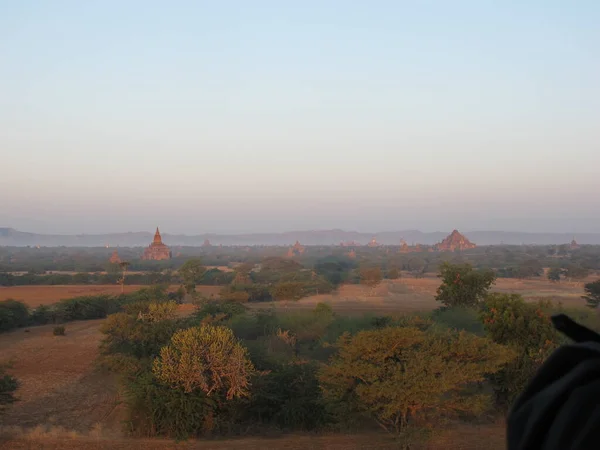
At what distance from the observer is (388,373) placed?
1302cm

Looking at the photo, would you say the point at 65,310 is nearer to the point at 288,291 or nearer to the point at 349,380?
the point at 288,291

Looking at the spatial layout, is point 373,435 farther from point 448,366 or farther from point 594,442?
point 594,442

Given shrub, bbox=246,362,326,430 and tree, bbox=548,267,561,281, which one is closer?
shrub, bbox=246,362,326,430

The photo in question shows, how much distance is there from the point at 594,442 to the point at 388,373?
40.8 feet

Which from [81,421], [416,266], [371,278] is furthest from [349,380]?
[416,266]

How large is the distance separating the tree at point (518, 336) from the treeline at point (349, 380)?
0.03m

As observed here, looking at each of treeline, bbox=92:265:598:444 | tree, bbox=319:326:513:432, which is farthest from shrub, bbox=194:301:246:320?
tree, bbox=319:326:513:432

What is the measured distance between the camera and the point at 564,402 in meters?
1.20

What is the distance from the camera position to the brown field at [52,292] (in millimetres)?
54250

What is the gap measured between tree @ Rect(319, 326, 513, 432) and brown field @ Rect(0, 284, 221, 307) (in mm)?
44236

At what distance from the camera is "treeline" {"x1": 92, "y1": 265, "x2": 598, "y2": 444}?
12.8m

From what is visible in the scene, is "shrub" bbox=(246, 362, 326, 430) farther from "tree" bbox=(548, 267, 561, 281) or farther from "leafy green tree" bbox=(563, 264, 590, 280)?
"leafy green tree" bbox=(563, 264, 590, 280)

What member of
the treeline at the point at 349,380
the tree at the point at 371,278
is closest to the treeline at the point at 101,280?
the tree at the point at 371,278

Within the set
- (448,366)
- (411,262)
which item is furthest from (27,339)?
(411,262)
